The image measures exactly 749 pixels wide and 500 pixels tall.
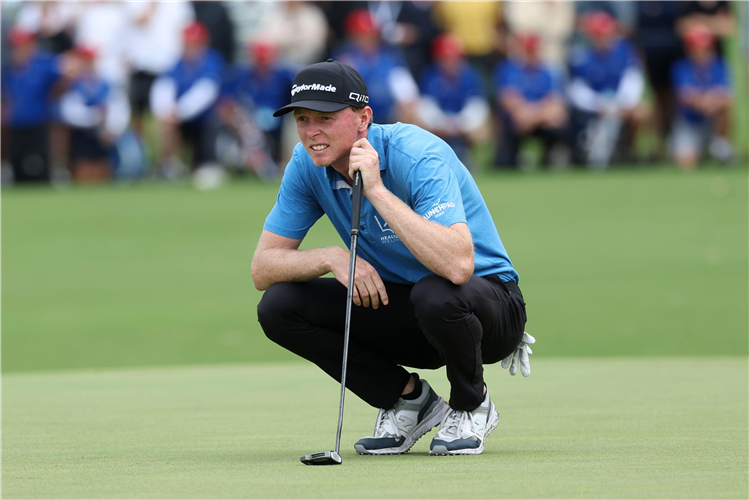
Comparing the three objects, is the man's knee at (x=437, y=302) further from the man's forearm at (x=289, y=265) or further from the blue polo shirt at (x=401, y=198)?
the man's forearm at (x=289, y=265)

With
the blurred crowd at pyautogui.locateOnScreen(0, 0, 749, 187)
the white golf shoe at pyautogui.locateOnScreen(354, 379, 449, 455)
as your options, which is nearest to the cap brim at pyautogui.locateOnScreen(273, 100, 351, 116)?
the white golf shoe at pyautogui.locateOnScreen(354, 379, 449, 455)

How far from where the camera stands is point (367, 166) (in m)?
4.55

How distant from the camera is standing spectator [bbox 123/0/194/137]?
16781 millimetres

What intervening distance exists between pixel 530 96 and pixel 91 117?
5825mm

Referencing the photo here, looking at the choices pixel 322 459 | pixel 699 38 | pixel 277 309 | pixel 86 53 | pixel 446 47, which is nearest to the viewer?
pixel 322 459

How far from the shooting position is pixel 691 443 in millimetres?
4621

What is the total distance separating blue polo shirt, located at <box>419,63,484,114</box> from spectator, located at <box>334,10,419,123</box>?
28 centimetres

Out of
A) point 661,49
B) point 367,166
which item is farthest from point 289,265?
point 661,49

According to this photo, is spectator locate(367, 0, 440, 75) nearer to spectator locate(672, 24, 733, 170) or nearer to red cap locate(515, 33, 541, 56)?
red cap locate(515, 33, 541, 56)

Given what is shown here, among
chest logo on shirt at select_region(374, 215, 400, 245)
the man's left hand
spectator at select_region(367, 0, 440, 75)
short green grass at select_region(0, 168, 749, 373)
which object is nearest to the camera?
the man's left hand

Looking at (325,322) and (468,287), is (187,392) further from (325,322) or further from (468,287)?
(468,287)

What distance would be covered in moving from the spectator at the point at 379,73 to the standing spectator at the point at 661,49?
3.32 m

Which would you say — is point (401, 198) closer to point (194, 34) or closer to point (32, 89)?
point (194, 34)

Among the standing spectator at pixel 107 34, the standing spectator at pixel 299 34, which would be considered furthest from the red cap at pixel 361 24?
the standing spectator at pixel 107 34
